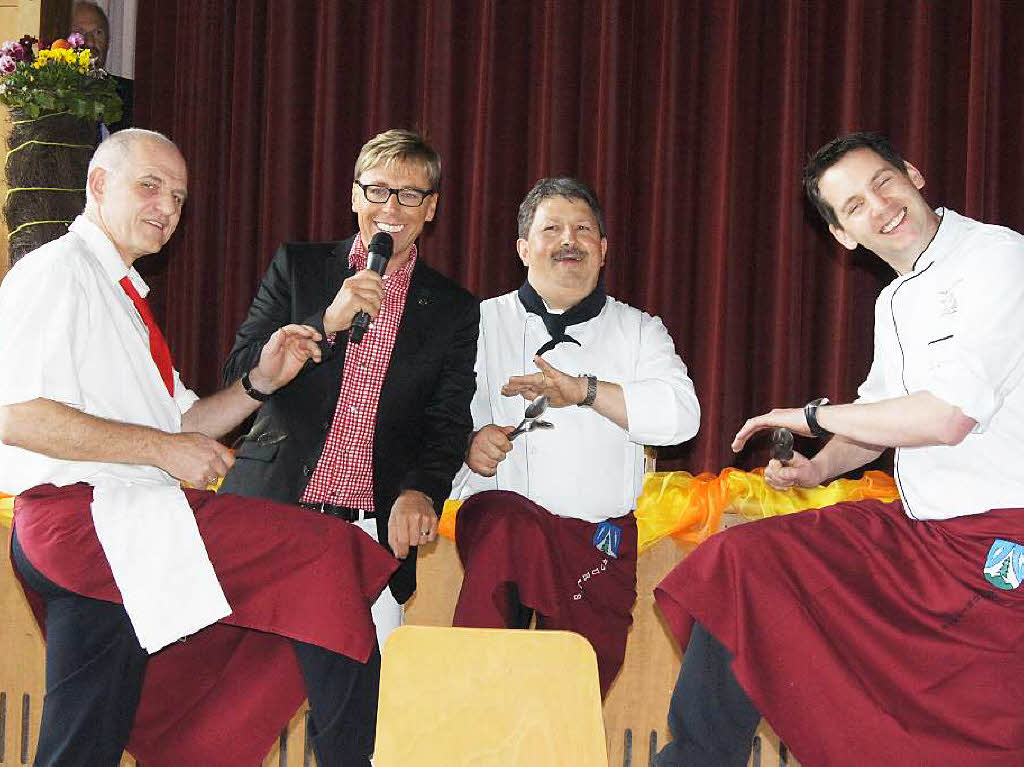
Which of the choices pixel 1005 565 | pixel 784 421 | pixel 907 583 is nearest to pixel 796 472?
pixel 784 421

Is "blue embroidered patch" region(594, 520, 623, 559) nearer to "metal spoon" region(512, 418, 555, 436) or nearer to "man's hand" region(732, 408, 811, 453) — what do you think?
"metal spoon" region(512, 418, 555, 436)

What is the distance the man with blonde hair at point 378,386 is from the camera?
288 centimetres

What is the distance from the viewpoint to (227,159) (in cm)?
503

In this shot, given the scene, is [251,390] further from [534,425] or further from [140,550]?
[534,425]

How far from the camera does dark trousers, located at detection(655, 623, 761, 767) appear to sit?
236 cm

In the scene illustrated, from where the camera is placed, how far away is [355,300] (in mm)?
2592

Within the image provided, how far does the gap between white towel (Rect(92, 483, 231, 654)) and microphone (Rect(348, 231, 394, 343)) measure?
554 millimetres

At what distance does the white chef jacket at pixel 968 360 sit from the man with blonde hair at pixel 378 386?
1144mm

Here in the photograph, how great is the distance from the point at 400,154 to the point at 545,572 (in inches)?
45.1

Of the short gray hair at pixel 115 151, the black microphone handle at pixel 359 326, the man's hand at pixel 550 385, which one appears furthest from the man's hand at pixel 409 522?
the short gray hair at pixel 115 151

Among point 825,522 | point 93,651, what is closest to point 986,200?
point 825,522

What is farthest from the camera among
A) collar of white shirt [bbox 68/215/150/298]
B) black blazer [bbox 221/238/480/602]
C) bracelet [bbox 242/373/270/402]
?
black blazer [bbox 221/238/480/602]

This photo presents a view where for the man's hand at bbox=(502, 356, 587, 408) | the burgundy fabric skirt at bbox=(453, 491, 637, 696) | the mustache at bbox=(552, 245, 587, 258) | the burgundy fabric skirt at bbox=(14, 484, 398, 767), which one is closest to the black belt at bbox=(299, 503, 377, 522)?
the burgundy fabric skirt at bbox=(453, 491, 637, 696)

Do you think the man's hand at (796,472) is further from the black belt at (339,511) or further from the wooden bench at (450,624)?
the black belt at (339,511)
